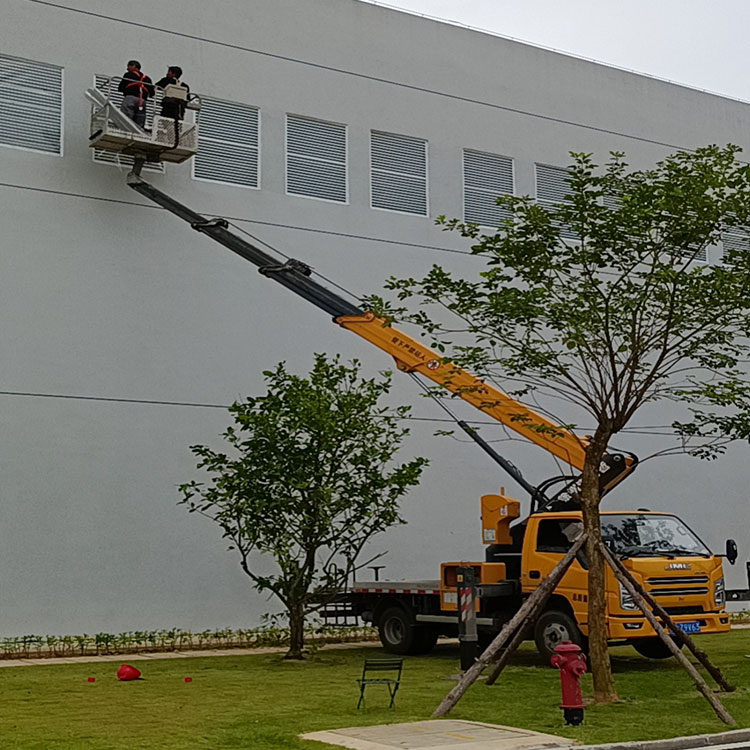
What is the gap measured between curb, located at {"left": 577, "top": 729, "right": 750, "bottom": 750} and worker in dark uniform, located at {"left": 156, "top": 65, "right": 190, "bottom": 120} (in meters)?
14.2

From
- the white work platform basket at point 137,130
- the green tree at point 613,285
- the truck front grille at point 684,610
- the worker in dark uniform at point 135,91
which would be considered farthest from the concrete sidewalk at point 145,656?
the worker in dark uniform at point 135,91

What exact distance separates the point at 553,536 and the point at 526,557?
51 centimetres

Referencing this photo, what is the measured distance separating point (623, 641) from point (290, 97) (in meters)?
12.7

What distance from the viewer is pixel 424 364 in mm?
18609

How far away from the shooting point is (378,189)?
24156mm

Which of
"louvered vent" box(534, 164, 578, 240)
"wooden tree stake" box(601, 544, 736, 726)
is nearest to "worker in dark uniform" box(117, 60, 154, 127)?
"louvered vent" box(534, 164, 578, 240)

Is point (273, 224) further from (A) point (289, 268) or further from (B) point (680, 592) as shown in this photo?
(B) point (680, 592)

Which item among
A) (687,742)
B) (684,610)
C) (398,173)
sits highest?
(398,173)

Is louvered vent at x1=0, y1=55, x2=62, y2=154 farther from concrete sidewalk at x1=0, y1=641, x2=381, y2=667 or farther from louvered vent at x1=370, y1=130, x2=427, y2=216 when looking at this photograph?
concrete sidewalk at x1=0, y1=641, x2=381, y2=667

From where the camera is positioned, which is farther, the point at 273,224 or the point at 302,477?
the point at 273,224

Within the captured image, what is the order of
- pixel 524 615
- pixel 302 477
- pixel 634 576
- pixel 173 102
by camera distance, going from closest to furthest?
pixel 524 615 < pixel 634 576 < pixel 302 477 < pixel 173 102

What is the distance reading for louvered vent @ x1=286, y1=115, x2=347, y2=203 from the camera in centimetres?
2328

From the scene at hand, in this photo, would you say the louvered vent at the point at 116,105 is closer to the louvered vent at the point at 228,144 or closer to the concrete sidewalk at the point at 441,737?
the louvered vent at the point at 228,144

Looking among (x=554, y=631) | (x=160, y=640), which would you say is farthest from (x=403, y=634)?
(x=160, y=640)
